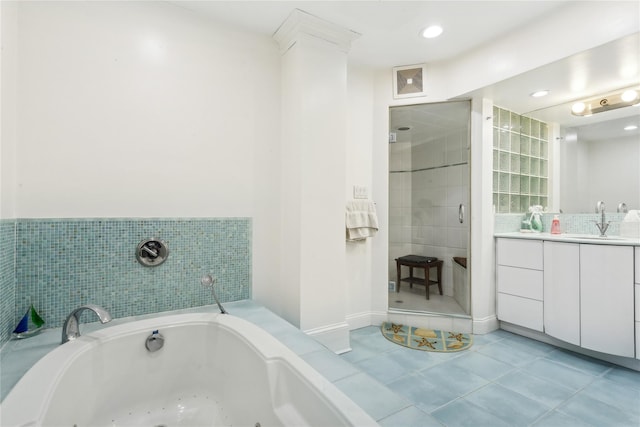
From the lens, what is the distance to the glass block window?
2.76 metres

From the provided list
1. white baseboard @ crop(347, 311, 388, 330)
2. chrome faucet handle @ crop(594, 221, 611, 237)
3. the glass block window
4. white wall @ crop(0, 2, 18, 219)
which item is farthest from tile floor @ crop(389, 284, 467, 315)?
white wall @ crop(0, 2, 18, 219)

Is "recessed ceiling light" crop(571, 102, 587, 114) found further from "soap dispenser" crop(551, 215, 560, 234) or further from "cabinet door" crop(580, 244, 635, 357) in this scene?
"cabinet door" crop(580, 244, 635, 357)

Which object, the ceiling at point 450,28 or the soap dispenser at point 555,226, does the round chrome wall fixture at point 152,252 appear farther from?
the soap dispenser at point 555,226

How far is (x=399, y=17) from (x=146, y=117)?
175 cm

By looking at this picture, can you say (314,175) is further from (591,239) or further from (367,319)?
(591,239)

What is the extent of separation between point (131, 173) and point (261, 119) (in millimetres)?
922

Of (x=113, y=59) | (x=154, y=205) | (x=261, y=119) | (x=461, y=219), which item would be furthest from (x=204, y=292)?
(x=461, y=219)

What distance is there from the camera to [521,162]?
286 centimetres

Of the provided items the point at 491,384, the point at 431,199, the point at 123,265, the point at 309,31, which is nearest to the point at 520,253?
the point at 431,199

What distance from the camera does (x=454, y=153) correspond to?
117 inches

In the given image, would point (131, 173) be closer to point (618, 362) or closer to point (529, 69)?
point (529, 69)

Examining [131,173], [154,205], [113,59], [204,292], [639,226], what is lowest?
[204,292]

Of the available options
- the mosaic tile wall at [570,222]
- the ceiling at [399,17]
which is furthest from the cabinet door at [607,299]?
the ceiling at [399,17]

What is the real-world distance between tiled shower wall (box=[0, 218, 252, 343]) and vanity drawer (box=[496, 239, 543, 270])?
2.15 metres
